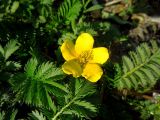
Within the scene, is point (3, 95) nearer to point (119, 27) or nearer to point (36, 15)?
point (36, 15)

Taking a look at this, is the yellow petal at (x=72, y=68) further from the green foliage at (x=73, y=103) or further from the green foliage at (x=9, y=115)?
the green foliage at (x=9, y=115)

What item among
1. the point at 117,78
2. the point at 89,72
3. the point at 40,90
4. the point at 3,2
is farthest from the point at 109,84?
the point at 3,2

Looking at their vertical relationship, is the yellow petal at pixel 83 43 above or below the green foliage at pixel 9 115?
above

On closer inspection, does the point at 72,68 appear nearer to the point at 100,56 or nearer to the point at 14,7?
the point at 100,56

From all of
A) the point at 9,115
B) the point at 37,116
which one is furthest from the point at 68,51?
the point at 9,115

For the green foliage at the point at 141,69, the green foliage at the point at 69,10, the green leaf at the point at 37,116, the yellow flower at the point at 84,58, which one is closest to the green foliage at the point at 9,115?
the green leaf at the point at 37,116

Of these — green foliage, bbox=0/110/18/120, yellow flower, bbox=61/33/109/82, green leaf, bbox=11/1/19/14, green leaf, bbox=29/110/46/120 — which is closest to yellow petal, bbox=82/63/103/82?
yellow flower, bbox=61/33/109/82
